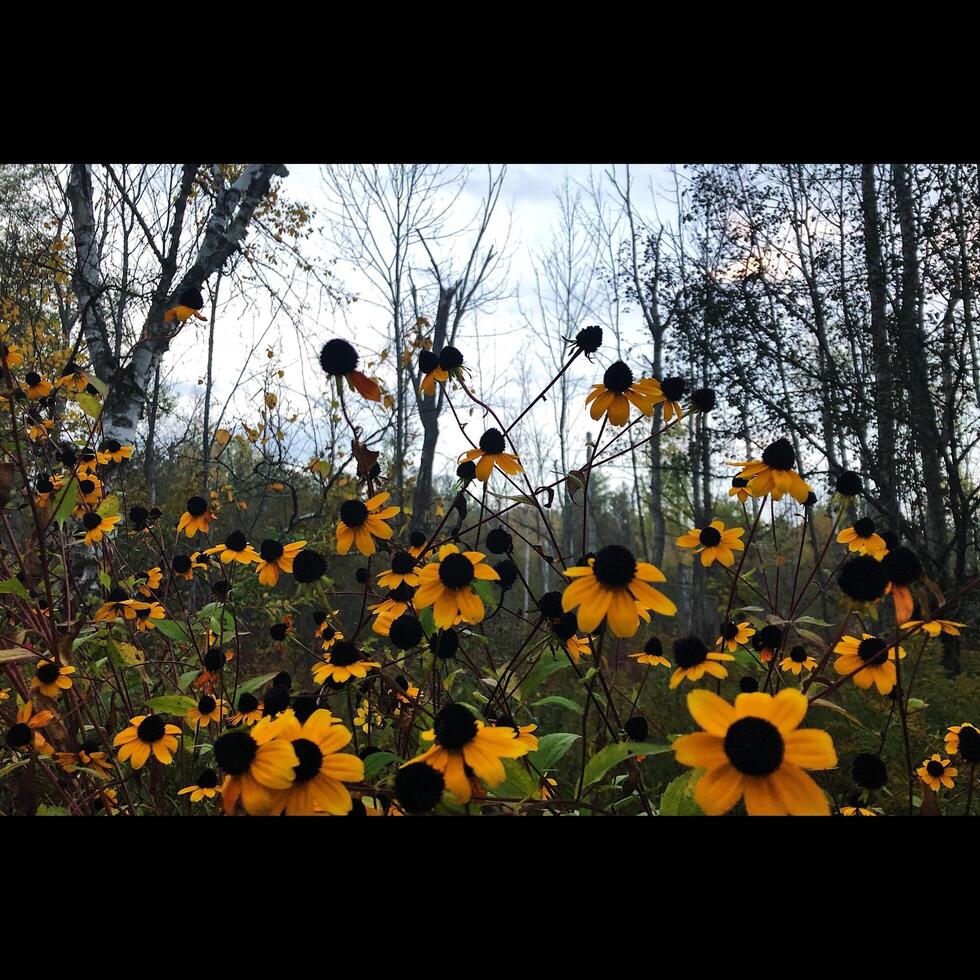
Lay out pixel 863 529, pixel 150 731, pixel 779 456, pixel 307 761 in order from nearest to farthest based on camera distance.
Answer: pixel 307 761 → pixel 150 731 → pixel 779 456 → pixel 863 529

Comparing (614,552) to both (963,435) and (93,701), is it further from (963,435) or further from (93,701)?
(963,435)

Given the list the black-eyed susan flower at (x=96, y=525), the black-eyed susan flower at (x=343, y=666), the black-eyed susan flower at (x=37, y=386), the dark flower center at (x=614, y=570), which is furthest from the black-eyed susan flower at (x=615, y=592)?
the black-eyed susan flower at (x=37, y=386)

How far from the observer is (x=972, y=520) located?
5.21m

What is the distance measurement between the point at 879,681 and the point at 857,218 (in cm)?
704

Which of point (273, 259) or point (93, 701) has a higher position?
point (273, 259)

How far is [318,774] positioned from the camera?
1.93 ft

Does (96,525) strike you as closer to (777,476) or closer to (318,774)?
(318,774)

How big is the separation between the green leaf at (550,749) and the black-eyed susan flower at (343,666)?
330 millimetres

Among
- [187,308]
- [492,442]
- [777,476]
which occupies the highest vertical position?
[187,308]

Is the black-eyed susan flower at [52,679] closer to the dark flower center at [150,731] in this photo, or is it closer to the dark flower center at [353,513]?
the dark flower center at [150,731]

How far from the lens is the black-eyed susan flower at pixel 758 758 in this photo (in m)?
0.47

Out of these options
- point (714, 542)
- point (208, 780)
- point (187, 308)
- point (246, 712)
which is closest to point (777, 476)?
point (714, 542)

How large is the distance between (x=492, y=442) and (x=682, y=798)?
87 centimetres
